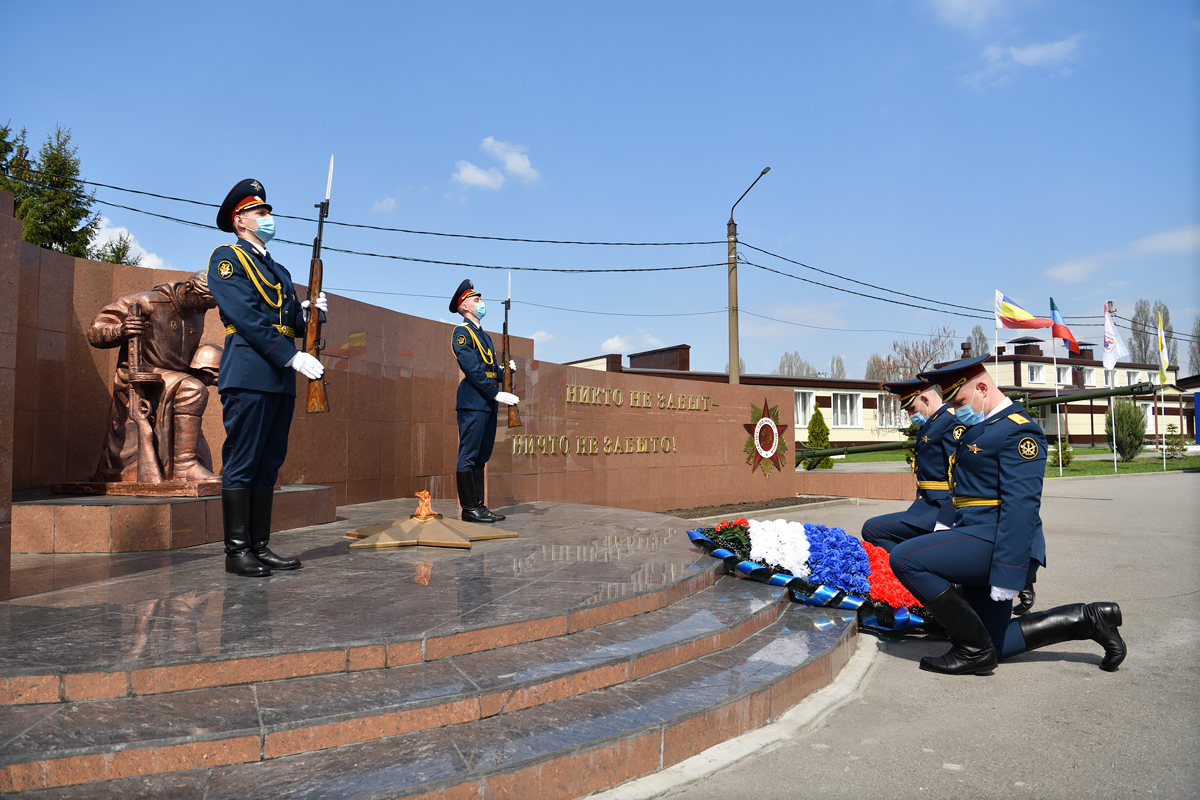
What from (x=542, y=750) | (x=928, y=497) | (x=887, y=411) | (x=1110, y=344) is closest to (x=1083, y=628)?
(x=928, y=497)

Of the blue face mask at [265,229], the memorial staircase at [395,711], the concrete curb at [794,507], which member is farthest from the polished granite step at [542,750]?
the concrete curb at [794,507]

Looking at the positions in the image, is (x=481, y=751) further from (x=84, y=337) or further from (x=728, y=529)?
(x=84, y=337)

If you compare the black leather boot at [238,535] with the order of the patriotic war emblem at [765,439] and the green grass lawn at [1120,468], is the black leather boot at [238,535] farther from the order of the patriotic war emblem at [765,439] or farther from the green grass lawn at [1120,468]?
the green grass lawn at [1120,468]

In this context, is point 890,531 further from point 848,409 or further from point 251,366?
point 848,409

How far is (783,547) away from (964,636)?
165 cm

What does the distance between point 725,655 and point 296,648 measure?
2090 mm

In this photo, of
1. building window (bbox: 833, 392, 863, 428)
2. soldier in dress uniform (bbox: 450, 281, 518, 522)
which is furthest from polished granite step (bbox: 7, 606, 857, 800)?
building window (bbox: 833, 392, 863, 428)

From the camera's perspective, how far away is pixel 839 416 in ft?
123

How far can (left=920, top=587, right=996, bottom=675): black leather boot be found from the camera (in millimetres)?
3869

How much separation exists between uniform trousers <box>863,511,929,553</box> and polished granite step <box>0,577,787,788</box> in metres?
2.72

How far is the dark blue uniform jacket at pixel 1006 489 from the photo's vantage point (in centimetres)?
366

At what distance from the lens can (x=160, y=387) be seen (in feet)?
19.4

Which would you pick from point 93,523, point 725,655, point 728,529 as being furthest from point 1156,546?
point 93,523

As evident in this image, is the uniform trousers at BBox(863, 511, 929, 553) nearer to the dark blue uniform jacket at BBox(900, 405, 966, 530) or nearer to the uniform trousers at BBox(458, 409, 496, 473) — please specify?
the dark blue uniform jacket at BBox(900, 405, 966, 530)
